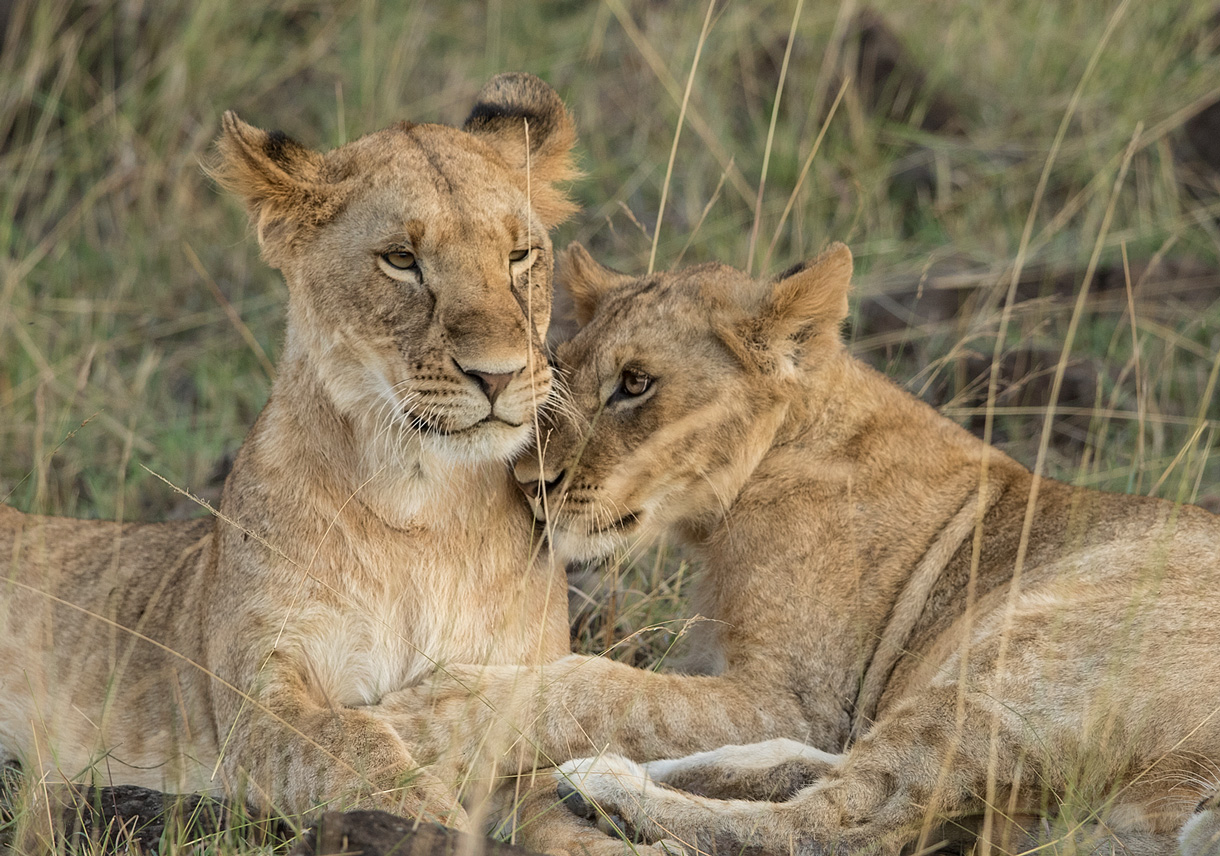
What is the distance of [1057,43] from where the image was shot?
321 inches

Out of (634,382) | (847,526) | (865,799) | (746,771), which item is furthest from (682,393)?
(865,799)

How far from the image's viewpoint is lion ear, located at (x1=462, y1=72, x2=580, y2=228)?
4004 millimetres

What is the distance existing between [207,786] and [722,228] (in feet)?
14.0

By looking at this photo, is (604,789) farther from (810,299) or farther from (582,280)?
(582,280)

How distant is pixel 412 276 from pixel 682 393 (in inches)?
39.5

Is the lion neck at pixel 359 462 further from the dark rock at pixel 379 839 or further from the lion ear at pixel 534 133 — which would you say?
the dark rock at pixel 379 839

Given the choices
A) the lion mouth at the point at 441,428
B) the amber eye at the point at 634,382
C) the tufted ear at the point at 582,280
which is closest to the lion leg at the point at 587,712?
the lion mouth at the point at 441,428

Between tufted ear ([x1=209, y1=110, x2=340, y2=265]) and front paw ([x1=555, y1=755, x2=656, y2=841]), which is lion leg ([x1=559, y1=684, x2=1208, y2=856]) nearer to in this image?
front paw ([x1=555, y1=755, x2=656, y2=841])

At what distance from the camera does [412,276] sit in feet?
11.2

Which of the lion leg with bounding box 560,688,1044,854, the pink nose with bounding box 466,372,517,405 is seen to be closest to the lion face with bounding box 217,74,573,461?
the pink nose with bounding box 466,372,517,405

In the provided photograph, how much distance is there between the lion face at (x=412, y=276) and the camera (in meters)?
3.28

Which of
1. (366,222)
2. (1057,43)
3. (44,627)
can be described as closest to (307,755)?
(366,222)

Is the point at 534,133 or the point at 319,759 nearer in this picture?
the point at 319,759

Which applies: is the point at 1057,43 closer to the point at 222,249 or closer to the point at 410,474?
the point at 222,249
